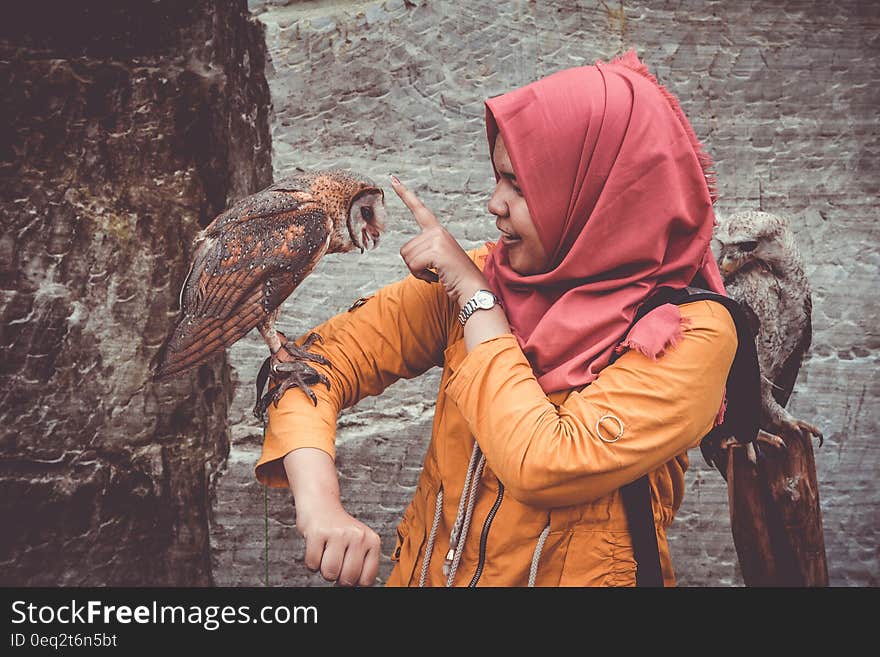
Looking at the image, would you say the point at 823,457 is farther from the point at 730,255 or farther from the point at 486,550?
the point at 486,550

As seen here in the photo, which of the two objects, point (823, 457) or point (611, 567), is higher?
point (611, 567)

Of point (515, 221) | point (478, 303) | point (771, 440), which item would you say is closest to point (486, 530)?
point (478, 303)

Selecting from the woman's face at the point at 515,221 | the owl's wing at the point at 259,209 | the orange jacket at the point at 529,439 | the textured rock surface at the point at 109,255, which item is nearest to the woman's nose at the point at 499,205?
the woman's face at the point at 515,221

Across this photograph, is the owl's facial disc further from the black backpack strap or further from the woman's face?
the black backpack strap

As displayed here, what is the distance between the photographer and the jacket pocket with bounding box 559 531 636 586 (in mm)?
Answer: 1312

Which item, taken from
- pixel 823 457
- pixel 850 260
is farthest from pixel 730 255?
pixel 823 457

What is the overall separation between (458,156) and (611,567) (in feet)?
4.89

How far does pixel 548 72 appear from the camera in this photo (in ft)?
7.93

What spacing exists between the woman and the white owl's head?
2.12ft

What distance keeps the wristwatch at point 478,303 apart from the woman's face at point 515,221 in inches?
4.5

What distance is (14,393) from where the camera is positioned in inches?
91.5

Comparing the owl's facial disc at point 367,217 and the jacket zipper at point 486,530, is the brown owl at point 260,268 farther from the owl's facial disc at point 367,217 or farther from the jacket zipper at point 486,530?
the jacket zipper at point 486,530

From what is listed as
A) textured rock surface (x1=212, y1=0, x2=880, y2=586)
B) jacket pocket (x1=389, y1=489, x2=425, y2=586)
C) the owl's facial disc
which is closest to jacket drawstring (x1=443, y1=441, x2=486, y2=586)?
jacket pocket (x1=389, y1=489, x2=425, y2=586)

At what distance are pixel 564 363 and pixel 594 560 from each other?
358mm
